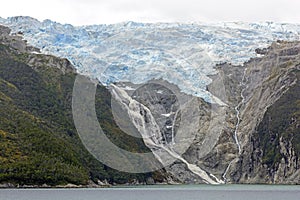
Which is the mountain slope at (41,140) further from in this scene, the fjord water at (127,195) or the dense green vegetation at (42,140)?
the fjord water at (127,195)

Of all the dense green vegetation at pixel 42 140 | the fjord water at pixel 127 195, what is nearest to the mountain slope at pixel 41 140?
the dense green vegetation at pixel 42 140

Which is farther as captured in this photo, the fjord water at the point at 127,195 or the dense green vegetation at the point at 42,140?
the dense green vegetation at the point at 42,140

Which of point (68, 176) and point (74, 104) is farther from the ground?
point (74, 104)

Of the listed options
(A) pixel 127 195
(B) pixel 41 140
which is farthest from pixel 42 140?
(A) pixel 127 195

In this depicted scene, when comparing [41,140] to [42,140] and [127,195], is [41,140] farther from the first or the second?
[127,195]

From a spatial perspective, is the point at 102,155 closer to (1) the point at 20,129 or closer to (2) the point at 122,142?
(2) the point at 122,142

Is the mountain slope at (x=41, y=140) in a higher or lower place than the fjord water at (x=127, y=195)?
higher

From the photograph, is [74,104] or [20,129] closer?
[20,129]

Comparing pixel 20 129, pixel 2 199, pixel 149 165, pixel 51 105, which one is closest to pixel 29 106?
pixel 51 105
